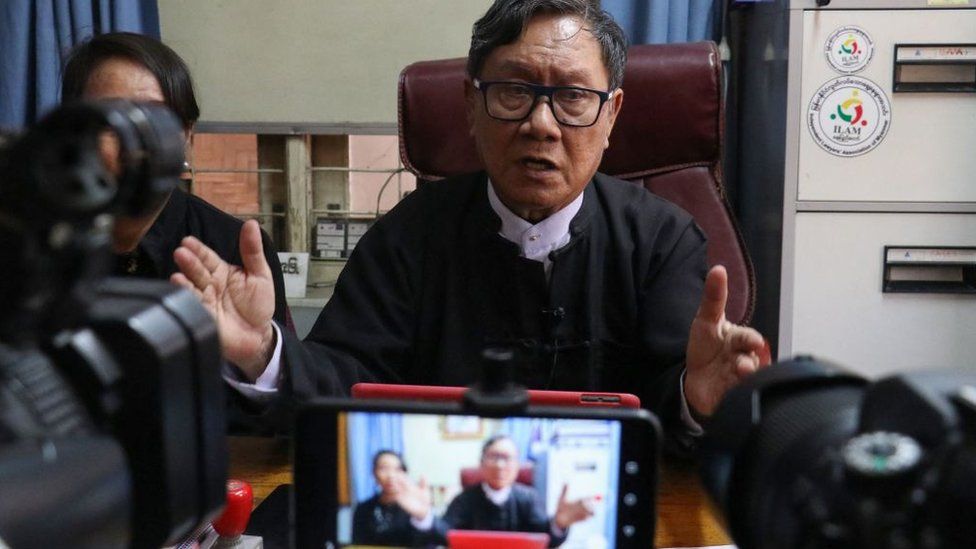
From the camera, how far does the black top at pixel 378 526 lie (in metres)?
0.52

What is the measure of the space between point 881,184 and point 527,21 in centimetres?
90

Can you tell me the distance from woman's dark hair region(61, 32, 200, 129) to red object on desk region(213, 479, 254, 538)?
71 cm

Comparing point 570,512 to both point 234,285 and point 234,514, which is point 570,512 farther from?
point 234,285

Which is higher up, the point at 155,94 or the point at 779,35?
the point at 779,35

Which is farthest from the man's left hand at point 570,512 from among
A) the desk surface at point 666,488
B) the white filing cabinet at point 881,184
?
the white filing cabinet at point 881,184

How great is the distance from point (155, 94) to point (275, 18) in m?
0.92

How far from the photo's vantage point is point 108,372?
367 millimetres

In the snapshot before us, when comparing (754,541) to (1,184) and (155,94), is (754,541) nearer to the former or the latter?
(1,184)

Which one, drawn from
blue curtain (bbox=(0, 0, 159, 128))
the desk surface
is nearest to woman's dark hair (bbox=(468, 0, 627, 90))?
the desk surface

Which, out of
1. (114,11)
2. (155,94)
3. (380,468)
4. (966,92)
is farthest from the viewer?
(114,11)

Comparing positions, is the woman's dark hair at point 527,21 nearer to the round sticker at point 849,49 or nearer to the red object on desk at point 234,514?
the round sticker at point 849,49

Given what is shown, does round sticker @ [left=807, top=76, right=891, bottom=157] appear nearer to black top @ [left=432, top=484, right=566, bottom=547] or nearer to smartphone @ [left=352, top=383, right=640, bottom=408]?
smartphone @ [left=352, top=383, right=640, bottom=408]

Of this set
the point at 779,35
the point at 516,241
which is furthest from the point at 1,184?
the point at 779,35

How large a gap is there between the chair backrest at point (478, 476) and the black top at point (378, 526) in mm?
44
